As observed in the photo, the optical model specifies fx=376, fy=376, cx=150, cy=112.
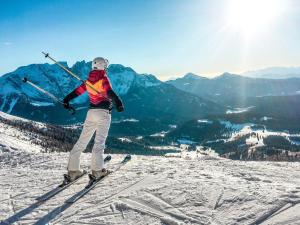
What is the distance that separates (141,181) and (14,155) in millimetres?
10353

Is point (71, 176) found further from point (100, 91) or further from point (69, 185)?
point (100, 91)

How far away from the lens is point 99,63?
39.7 feet

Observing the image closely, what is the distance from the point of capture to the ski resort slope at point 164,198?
328 inches

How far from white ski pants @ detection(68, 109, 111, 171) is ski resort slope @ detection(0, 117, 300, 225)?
26.7 inches

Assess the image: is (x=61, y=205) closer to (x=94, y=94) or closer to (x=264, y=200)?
(x=94, y=94)

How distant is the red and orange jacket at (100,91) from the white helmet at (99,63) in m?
0.13

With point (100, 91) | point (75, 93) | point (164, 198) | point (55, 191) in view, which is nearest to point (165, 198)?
point (164, 198)

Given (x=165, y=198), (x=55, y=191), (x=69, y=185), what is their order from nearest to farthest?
(x=165, y=198) < (x=55, y=191) < (x=69, y=185)

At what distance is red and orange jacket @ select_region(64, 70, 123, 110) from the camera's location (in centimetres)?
1185

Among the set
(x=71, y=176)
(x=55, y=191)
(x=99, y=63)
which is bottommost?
(x=55, y=191)

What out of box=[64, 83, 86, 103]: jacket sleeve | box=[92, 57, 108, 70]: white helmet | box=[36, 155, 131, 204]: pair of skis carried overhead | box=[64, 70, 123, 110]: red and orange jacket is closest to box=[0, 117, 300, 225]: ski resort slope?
box=[36, 155, 131, 204]: pair of skis carried overhead

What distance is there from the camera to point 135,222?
8.24 metres

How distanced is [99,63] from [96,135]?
7.69 ft

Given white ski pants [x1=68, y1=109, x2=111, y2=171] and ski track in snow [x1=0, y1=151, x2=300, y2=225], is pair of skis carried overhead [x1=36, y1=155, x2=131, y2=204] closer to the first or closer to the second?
ski track in snow [x1=0, y1=151, x2=300, y2=225]
